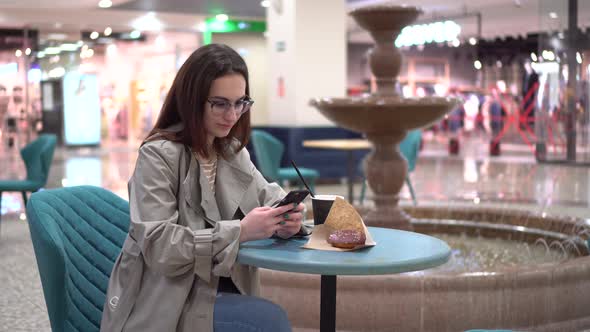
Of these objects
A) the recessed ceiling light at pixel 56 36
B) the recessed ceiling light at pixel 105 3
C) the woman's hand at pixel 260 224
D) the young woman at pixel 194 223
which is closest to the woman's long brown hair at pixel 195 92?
the young woman at pixel 194 223

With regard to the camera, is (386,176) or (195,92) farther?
(386,176)

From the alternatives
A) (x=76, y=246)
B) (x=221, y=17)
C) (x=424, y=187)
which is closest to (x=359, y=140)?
(x=424, y=187)

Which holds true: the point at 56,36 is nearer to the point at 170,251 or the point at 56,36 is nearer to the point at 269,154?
Result: the point at 269,154

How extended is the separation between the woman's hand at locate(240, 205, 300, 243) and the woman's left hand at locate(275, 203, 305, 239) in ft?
0.25

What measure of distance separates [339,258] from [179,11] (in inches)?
632

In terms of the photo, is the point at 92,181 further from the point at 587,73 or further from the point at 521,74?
the point at 521,74

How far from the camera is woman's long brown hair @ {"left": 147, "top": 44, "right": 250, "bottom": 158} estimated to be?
196cm

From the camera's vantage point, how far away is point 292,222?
2.02 meters

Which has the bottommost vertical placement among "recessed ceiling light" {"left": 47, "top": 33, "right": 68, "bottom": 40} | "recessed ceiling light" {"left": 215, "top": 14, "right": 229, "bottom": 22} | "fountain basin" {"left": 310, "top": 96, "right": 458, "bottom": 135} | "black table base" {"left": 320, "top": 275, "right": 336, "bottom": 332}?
"black table base" {"left": 320, "top": 275, "right": 336, "bottom": 332}

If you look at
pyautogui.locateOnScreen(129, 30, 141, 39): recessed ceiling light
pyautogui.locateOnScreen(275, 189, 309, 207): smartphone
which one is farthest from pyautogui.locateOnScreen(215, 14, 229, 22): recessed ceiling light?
pyautogui.locateOnScreen(275, 189, 309, 207): smartphone

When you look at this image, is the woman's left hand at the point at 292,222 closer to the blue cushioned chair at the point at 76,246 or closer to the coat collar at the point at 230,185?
the coat collar at the point at 230,185

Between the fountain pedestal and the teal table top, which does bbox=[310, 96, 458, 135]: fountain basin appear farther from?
the teal table top

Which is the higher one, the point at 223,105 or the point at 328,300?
the point at 223,105

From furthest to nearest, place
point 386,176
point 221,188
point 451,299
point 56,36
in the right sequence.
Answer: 1. point 56,36
2. point 386,176
3. point 451,299
4. point 221,188
